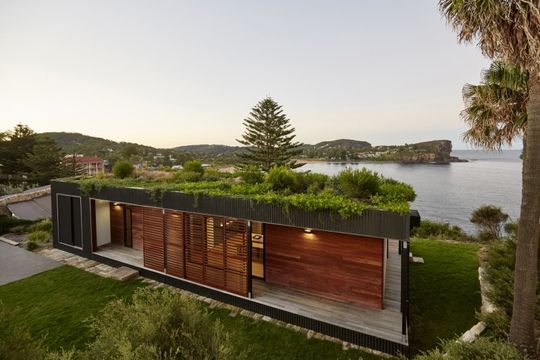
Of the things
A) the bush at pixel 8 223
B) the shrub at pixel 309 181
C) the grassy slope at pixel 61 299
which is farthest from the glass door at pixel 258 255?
the bush at pixel 8 223

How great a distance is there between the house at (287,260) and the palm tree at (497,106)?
3.32m

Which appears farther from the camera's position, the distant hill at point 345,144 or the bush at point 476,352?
the distant hill at point 345,144

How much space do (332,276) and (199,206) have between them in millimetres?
→ 3480

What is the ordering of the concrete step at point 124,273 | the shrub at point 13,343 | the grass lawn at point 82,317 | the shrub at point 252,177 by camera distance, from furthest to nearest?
the concrete step at point 124,273 → the shrub at point 252,177 → the grass lawn at point 82,317 → the shrub at point 13,343

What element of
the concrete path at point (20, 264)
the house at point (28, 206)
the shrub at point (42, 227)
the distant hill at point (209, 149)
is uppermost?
the distant hill at point (209, 149)

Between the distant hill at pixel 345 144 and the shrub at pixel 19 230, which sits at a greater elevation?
the distant hill at pixel 345 144

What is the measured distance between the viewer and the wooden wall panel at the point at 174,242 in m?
6.91

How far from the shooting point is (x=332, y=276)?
5961 mm

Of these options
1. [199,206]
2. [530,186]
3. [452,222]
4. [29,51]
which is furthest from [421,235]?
[29,51]

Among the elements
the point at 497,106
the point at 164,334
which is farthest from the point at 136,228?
the point at 497,106

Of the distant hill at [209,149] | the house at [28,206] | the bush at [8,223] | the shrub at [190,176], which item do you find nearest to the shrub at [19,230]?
the bush at [8,223]

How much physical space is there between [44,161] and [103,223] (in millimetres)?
26083

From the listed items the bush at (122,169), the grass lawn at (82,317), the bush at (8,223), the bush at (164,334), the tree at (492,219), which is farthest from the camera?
the tree at (492,219)

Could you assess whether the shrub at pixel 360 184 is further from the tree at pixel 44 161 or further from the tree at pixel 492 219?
the tree at pixel 44 161
